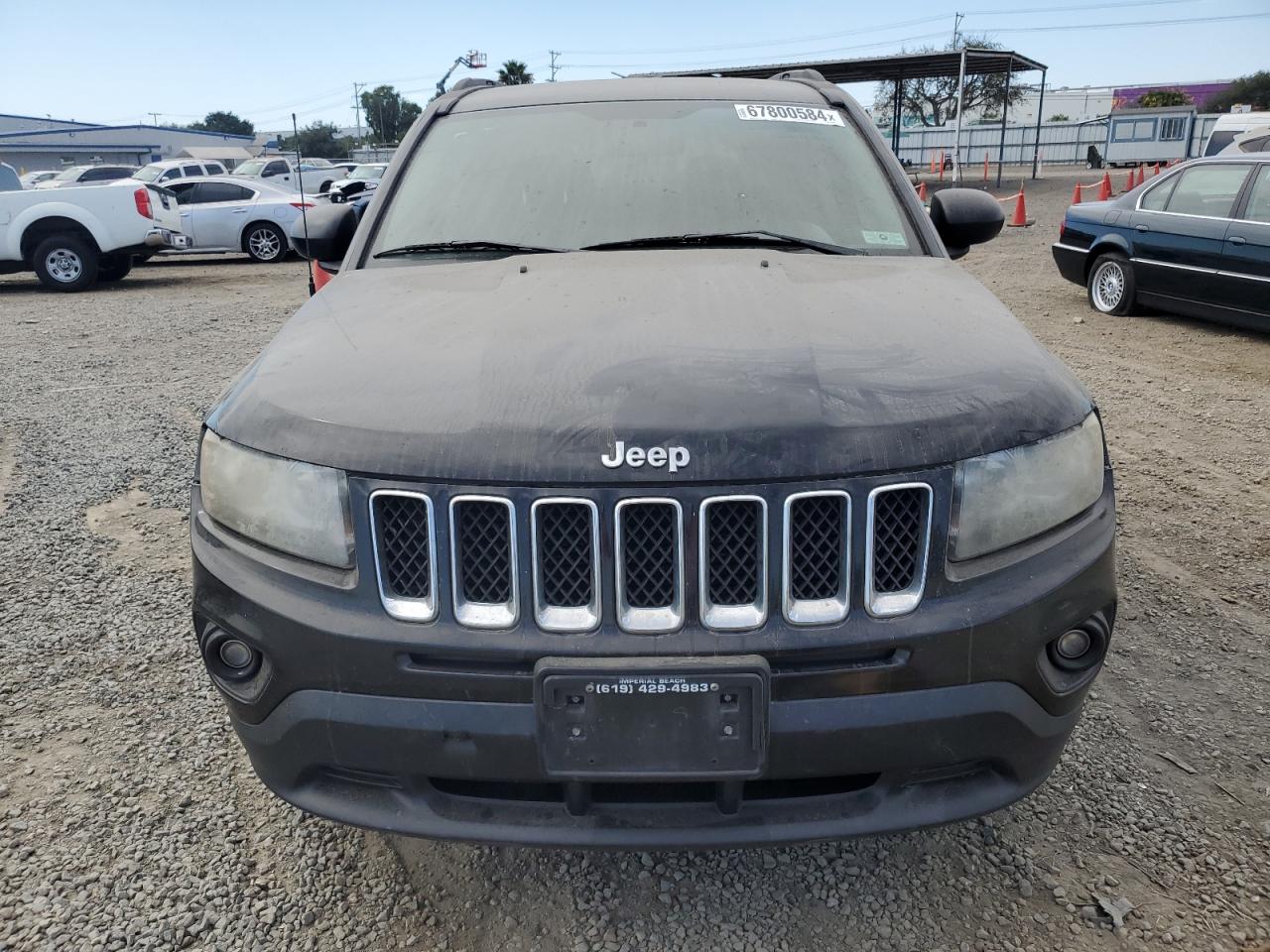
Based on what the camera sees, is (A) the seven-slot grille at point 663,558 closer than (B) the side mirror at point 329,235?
Yes

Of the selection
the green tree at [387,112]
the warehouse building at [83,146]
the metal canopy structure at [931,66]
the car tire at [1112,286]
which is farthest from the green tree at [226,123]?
the car tire at [1112,286]

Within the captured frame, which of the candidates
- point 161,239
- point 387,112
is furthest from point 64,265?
point 387,112

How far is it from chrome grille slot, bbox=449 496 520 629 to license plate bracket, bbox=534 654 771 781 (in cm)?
13

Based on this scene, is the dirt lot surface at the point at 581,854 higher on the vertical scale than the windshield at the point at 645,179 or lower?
lower

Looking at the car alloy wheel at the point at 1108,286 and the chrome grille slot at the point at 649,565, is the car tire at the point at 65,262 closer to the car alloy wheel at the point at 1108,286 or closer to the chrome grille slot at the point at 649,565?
the car alloy wheel at the point at 1108,286

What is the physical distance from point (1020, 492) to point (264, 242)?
17178 mm

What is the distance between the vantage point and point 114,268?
48.1 feet

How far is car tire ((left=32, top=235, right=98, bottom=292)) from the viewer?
44.0 ft

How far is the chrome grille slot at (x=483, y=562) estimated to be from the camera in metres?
1.73

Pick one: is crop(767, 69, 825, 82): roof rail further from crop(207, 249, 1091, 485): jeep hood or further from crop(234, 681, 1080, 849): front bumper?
crop(234, 681, 1080, 849): front bumper

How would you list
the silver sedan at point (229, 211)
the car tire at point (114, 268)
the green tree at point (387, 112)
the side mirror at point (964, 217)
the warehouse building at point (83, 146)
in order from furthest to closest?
the green tree at point (387, 112) < the warehouse building at point (83, 146) < the silver sedan at point (229, 211) < the car tire at point (114, 268) < the side mirror at point (964, 217)

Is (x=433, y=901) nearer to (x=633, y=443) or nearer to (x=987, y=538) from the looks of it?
(x=633, y=443)

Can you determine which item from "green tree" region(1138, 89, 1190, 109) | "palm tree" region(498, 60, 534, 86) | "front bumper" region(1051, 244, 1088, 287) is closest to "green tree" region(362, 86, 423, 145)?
"palm tree" region(498, 60, 534, 86)

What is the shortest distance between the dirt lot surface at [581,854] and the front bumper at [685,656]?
0.43m
